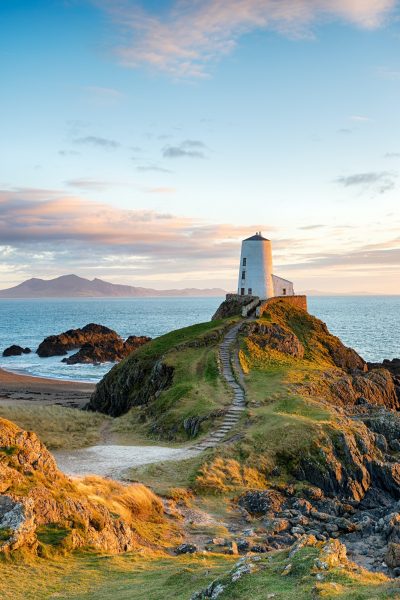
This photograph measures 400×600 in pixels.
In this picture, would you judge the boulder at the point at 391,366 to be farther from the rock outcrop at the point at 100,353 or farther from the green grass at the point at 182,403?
the rock outcrop at the point at 100,353

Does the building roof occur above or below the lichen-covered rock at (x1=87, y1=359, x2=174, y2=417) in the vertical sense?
above

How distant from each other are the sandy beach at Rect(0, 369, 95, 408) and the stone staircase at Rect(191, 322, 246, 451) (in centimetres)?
2058

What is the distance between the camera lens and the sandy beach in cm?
7106

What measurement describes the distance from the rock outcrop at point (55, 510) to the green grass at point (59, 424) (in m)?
13.6

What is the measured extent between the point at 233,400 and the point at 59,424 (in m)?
13.8

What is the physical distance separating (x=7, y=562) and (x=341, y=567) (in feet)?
33.3

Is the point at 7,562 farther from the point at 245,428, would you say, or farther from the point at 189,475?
the point at 245,428

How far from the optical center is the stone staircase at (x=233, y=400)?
36.9m

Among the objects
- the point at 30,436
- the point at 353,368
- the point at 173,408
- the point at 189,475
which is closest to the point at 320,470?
the point at 189,475

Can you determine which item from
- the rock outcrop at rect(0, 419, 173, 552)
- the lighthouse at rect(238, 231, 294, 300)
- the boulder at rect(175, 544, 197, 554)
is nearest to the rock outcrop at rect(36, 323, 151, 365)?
the lighthouse at rect(238, 231, 294, 300)

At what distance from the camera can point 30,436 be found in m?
23.5

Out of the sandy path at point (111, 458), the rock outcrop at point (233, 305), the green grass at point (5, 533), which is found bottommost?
the sandy path at point (111, 458)

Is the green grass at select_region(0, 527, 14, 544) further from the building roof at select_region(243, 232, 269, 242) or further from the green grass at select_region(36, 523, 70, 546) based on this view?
the building roof at select_region(243, 232, 269, 242)

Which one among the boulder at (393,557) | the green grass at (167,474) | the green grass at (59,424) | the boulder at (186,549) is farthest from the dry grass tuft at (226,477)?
the green grass at (59,424)
